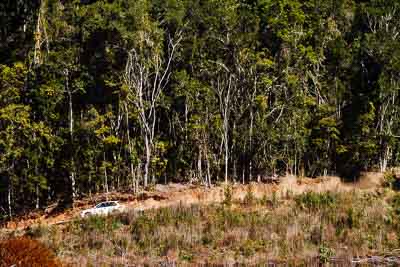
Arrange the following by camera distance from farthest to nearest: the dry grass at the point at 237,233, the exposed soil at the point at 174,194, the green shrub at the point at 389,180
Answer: the green shrub at the point at 389,180 → the exposed soil at the point at 174,194 → the dry grass at the point at 237,233

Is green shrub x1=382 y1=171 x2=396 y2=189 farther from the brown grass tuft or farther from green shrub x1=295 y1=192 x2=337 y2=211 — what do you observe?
the brown grass tuft

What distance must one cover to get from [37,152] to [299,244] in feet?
67.8

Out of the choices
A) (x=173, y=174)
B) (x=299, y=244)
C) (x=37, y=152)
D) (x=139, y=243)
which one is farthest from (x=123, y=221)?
(x=173, y=174)

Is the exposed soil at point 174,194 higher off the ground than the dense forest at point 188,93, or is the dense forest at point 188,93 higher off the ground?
the dense forest at point 188,93

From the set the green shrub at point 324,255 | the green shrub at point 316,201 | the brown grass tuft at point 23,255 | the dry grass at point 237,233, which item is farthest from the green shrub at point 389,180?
the brown grass tuft at point 23,255

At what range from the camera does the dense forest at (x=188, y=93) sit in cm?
3847

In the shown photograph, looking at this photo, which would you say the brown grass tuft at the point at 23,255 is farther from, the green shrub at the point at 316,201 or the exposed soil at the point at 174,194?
the exposed soil at the point at 174,194

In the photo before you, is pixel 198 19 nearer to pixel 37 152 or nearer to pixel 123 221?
pixel 37 152

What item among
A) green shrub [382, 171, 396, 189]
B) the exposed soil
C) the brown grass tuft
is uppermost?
the brown grass tuft

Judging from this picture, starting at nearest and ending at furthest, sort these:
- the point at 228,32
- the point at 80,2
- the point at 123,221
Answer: the point at 123,221, the point at 228,32, the point at 80,2

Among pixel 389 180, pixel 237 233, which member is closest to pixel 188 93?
pixel 389 180

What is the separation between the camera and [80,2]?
47031 mm

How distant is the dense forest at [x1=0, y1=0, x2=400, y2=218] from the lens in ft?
126

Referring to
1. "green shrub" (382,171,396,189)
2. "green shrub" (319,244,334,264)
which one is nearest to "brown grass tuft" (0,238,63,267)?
"green shrub" (319,244,334,264)
